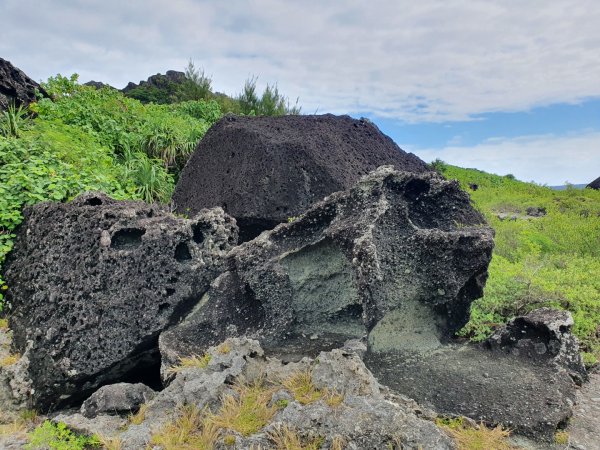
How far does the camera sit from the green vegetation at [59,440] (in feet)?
12.7

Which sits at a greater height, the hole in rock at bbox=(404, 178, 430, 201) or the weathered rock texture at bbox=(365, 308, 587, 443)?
the hole in rock at bbox=(404, 178, 430, 201)

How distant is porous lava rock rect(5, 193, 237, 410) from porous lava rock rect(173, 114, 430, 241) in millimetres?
2299

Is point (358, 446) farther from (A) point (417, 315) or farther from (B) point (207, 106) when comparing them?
(B) point (207, 106)

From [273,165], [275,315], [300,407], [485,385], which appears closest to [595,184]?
[273,165]

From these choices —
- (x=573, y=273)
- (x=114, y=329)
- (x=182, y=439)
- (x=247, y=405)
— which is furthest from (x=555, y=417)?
(x=573, y=273)

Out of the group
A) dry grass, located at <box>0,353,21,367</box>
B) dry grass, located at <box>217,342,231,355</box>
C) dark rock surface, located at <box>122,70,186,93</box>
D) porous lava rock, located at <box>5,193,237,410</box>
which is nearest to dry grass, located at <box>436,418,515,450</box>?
dry grass, located at <box>217,342,231,355</box>

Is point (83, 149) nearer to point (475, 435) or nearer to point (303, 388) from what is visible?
point (303, 388)

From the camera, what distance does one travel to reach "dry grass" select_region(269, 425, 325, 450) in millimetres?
3189

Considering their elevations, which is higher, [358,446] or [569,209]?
[569,209]

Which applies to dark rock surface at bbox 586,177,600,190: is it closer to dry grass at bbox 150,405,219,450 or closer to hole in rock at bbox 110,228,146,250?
hole in rock at bbox 110,228,146,250

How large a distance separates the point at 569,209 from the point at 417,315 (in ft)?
42.8

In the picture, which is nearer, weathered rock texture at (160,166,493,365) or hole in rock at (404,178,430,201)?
weathered rock texture at (160,166,493,365)

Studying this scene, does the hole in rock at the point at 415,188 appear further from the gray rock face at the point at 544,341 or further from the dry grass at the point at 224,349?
the dry grass at the point at 224,349

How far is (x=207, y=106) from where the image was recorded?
18.1 meters
